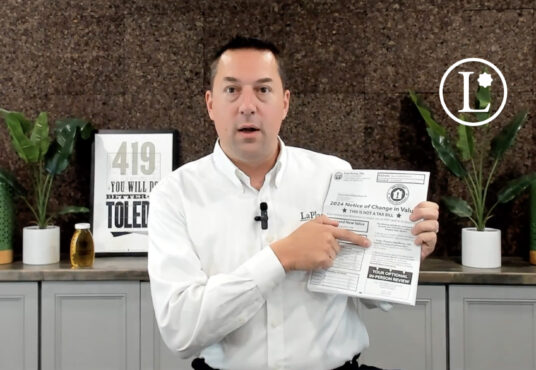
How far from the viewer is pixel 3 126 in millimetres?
2740

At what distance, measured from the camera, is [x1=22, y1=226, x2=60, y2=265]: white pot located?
97.3 inches

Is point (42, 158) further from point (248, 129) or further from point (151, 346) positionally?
point (248, 129)

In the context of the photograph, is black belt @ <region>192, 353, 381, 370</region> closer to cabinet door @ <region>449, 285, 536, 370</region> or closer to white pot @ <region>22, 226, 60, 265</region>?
cabinet door @ <region>449, 285, 536, 370</region>

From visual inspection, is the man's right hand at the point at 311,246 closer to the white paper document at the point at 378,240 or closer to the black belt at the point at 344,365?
the white paper document at the point at 378,240

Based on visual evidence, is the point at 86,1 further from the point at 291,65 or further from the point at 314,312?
the point at 314,312

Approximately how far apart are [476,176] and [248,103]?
4.50 feet

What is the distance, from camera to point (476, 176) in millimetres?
2420

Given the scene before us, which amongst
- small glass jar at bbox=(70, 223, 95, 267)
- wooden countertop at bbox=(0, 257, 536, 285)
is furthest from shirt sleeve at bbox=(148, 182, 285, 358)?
small glass jar at bbox=(70, 223, 95, 267)

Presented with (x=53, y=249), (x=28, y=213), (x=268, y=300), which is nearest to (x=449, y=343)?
A: (x=268, y=300)

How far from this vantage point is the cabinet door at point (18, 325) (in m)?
2.37

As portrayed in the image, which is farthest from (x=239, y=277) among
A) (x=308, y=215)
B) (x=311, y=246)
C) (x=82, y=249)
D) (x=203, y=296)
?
(x=82, y=249)

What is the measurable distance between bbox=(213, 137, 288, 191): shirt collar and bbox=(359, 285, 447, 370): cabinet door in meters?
0.93

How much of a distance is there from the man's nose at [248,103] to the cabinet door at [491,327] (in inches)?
51.6

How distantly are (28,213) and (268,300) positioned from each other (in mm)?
1779
